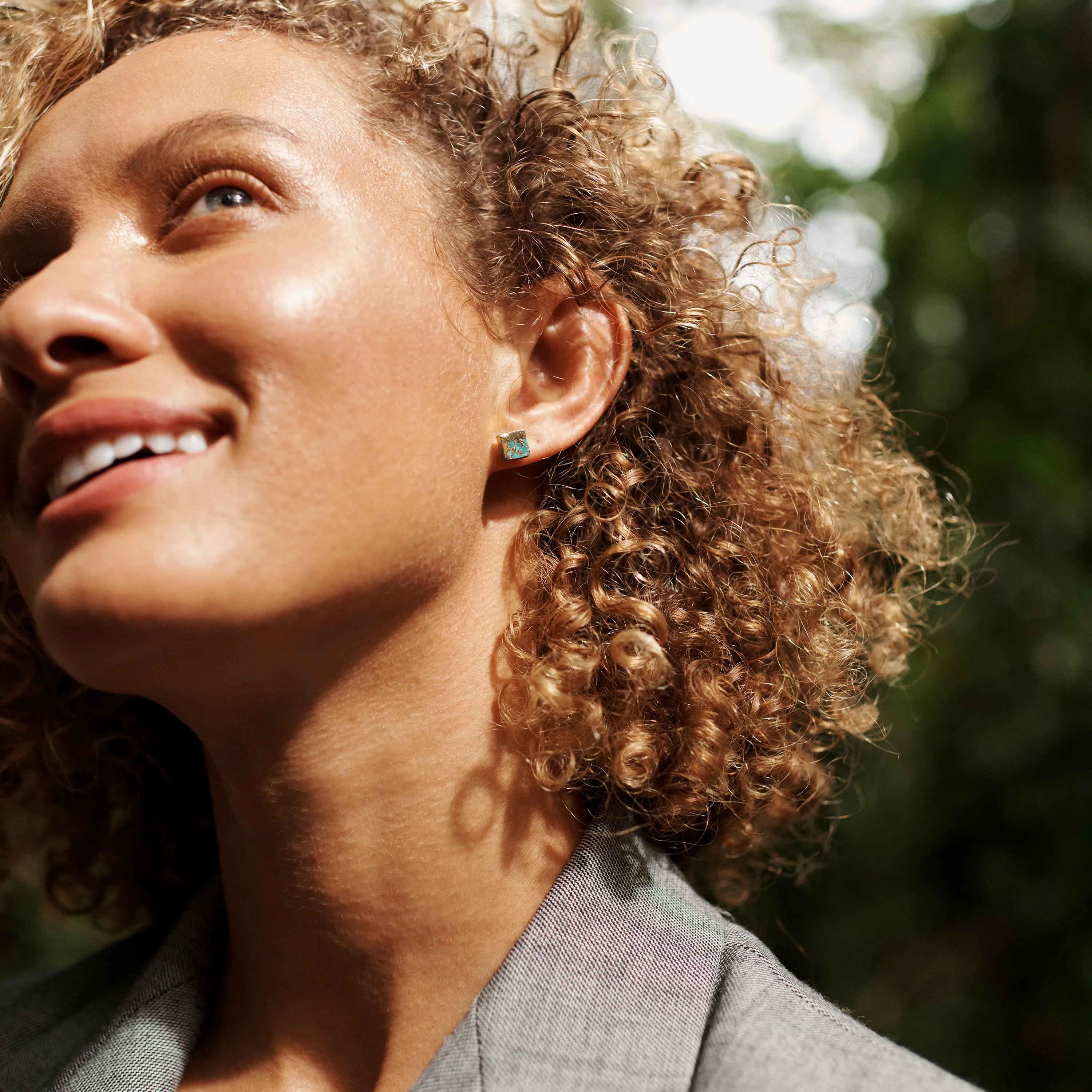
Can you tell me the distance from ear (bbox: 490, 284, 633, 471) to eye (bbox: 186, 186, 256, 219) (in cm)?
47

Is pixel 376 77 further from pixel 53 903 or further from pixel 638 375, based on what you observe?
pixel 53 903

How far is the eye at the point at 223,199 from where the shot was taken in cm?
158

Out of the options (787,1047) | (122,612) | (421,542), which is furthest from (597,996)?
(122,612)

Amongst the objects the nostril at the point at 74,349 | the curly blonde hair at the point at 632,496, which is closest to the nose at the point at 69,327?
the nostril at the point at 74,349

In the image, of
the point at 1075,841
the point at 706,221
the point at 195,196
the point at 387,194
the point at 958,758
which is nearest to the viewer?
the point at 195,196

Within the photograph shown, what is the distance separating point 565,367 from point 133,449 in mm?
707

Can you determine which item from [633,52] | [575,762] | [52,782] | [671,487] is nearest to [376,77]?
[633,52]

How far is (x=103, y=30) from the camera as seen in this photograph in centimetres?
200

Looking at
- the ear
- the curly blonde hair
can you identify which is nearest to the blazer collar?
the curly blonde hair

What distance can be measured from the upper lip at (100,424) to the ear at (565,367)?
51cm

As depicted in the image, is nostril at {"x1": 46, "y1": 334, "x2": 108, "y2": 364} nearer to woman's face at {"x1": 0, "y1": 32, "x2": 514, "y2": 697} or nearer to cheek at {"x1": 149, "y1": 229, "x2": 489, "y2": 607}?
woman's face at {"x1": 0, "y1": 32, "x2": 514, "y2": 697}

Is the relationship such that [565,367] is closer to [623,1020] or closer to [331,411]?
[331,411]

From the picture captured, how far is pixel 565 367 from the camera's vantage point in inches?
72.5

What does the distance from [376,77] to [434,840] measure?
1.21m
